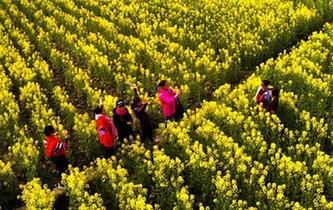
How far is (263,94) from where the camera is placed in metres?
13.3

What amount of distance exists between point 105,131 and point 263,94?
429 cm

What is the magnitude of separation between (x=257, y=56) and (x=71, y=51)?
718 centimetres

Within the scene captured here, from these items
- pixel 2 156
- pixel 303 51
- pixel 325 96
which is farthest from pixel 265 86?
pixel 2 156

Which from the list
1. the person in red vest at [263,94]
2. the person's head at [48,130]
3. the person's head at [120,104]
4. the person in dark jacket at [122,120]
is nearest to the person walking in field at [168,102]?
the person in dark jacket at [122,120]

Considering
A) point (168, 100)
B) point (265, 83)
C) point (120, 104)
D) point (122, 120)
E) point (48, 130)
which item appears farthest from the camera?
point (168, 100)

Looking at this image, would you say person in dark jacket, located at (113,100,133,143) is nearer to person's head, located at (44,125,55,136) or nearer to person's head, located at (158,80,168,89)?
person's head, located at (158,80,168,89)

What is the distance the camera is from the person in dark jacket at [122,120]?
12.8 m

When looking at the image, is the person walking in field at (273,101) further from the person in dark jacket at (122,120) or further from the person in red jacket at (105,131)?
the person in red jacket at (105,131)

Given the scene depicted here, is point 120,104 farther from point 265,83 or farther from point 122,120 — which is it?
point 265,83

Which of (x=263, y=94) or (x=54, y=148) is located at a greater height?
(x=263, y=94)

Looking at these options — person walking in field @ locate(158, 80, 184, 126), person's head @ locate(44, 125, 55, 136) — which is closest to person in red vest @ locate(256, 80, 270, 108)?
person walking in field @ locate(158, 80, 184, 126)

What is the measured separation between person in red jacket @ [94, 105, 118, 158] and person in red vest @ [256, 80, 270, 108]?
12.9ft

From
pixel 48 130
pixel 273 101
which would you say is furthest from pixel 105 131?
pixel 273 101

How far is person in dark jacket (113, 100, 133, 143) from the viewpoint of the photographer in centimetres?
1283
